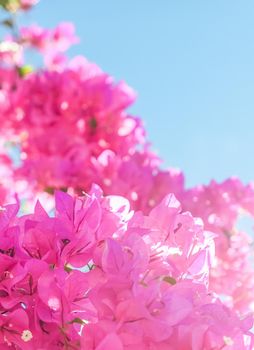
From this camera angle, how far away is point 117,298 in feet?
1.88

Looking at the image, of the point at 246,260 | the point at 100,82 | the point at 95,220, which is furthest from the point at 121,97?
the point at 95,220

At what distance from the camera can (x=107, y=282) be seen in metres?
0.58

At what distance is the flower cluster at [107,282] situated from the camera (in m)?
0.57

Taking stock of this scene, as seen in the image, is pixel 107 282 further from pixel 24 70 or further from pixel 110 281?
pixel 24 70

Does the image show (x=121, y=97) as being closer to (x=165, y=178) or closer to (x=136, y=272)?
(x=165, y=178)

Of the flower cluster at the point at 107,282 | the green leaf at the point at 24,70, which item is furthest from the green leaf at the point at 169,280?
the green leaf at the point at 24,70

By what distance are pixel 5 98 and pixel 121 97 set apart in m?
0.35

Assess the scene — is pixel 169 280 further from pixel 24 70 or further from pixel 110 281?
pixel 24 70

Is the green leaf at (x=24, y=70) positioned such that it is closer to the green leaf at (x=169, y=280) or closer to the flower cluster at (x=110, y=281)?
the flower cluster at (x=110, y=281)

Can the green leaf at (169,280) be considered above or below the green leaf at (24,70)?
below

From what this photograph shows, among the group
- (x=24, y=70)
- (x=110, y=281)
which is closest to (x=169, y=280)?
(x=110, y=281)

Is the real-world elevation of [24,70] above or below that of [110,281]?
above

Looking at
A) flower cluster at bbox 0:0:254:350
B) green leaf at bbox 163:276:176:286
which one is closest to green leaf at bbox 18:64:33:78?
flower cluster at bbox 0:0:254:350

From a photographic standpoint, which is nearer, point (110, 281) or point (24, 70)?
point (110, 281)
